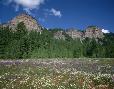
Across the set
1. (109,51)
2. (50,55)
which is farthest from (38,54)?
(109,51)

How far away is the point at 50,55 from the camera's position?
114125 mm

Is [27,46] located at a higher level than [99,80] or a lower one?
higher

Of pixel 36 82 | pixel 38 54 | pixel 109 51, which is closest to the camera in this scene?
pixel 36 82

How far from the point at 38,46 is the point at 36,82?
320 ft

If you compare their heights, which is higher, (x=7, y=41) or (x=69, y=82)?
(x=7, y=41)

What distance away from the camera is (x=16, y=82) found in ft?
84.9

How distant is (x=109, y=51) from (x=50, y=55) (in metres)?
29.7

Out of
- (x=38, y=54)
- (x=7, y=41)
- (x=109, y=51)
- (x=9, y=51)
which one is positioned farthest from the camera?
(x=109, y=51)

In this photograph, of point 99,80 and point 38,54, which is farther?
point 38,54

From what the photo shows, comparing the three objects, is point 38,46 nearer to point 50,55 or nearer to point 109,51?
point 50,55

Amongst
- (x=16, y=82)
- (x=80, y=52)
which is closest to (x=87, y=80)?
(x=16, y=82)

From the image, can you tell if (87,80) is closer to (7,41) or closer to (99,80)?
(99,80)

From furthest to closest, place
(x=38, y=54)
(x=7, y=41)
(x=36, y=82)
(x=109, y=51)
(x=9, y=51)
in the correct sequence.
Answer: (x=109, y=51) < (x=38, y=54) < (x=7, y=41) < (x=9, y=51) < (x=36, y=82)

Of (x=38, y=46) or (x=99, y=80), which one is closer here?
(x=99, y=80)
